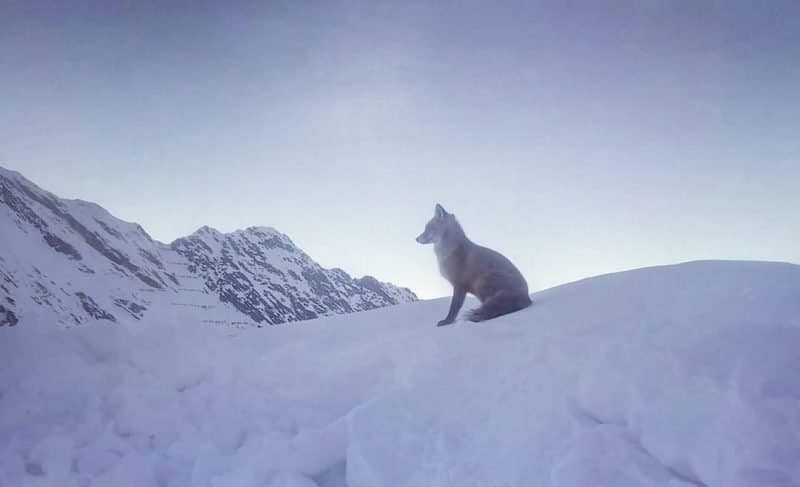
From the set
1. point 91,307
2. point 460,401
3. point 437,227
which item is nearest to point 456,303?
point 437,227

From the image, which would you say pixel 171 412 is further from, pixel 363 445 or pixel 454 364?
pixel 454 364

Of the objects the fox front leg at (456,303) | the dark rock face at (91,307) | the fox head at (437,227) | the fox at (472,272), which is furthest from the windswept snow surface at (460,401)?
the dark rock face at (91,307)

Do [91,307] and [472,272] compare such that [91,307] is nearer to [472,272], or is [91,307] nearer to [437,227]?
[437,227]

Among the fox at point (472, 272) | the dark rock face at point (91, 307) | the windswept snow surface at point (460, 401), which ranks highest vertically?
the fox at point (472, 272)

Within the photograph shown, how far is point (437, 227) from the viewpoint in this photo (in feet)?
22.7

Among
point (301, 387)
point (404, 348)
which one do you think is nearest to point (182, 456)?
point (301, 387)

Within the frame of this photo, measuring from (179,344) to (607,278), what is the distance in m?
4.99

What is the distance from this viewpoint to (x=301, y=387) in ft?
13.3

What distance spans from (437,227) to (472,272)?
3.38 ft

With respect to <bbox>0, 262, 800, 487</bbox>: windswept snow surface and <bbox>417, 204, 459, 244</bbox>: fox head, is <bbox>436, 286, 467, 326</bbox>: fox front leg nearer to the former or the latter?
<bbox>417, 204, 459, 244</bbox>: fox head

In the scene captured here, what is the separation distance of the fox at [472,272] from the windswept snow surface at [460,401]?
0.84 meters

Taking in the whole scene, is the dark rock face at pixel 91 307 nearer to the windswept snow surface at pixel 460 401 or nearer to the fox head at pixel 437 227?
the fox head at pixel 437 227

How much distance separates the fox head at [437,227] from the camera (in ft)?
22.7

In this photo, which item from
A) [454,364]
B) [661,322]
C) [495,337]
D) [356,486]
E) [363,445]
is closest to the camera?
[356,486]
